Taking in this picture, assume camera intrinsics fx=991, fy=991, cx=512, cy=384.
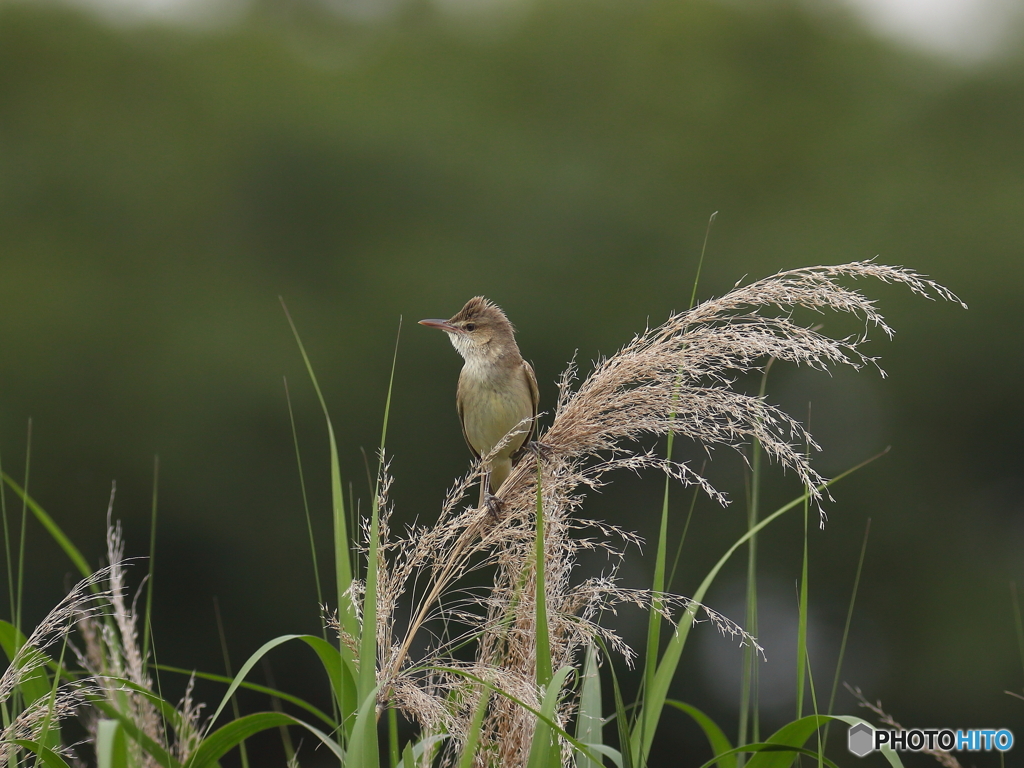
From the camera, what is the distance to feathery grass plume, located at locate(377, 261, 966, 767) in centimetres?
194

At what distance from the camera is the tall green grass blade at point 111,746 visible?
4.73 feet

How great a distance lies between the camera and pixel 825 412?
42.6ft

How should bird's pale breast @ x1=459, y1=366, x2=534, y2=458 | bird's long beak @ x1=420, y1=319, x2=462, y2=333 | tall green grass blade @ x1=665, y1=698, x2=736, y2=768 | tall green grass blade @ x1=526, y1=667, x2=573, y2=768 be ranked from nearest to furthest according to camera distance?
tall green grass blade @ x1=526, y1=667, x2=573, y2=768, tall green grass blade @ x1=665, y1=698, x2=736, y2=768, bird's long beak @ x1=420, y1=319, x2=462, y2=333, bird's pale breast @ x1=459, y1=366, x2=534, y2=458

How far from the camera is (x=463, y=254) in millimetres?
13992

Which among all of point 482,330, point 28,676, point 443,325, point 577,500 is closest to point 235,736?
point 28,676

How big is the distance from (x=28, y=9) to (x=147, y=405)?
7.29 meters

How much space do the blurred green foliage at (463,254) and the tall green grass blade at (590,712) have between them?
1018 centimetres

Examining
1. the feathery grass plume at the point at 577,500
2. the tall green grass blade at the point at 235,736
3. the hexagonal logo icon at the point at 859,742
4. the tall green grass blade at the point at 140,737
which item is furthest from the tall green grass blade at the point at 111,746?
the hexagonal logo icon at the point at 859,742

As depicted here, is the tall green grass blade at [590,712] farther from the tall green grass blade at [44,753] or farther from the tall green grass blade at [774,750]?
the tall green grass blade at [44,753]

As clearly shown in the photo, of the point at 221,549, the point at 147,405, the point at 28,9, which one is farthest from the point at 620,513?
the point at 28,9

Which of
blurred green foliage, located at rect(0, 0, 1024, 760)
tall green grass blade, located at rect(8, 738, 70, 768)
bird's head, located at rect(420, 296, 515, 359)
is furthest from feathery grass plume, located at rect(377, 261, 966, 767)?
blurred green foliage, located at rect(0, 0, 1024, 760)

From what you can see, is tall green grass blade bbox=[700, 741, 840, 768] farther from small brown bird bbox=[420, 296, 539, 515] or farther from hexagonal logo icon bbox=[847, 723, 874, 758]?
small brown bird bbox=[420, 296, 539, 515]

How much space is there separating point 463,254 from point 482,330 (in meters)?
9.94

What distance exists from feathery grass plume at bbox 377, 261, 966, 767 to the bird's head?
1.93 metres
